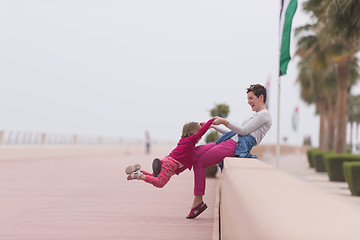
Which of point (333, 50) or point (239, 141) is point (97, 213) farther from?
point (333, 50)

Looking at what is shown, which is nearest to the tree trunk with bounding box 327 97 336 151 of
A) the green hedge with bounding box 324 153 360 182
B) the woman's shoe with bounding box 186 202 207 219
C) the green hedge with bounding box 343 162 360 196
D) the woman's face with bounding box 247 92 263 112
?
the green hedge with bounding box 324 153 360 182

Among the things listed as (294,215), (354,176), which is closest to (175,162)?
(294,215)

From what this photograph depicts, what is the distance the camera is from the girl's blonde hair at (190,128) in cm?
685

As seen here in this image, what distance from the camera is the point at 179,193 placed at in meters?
12.3

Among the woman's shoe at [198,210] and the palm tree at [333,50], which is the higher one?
the palm tree at [333,50]

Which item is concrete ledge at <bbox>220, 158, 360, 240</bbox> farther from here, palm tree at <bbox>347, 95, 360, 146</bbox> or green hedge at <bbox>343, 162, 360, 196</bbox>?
palm tree at <bbox>347, 95, 360, 146</bbox>

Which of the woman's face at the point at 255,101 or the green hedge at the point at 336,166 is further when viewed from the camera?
the green hedge at the point at 336,166

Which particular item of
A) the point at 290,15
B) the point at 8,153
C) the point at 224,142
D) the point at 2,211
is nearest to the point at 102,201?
the point at 2,211

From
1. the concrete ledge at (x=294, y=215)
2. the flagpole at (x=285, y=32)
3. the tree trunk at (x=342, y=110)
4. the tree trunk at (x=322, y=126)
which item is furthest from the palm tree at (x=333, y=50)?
the concrete ledge at (x=294, y=215)

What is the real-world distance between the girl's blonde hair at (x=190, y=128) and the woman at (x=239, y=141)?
341 millimetres

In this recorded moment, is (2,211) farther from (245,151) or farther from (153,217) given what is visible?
(245,151)

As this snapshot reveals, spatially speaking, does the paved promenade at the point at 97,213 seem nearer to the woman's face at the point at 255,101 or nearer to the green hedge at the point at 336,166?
the woman's face at the point at 255,101

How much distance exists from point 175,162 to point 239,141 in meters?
0.84

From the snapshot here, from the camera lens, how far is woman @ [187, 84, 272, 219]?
7.05 meters
